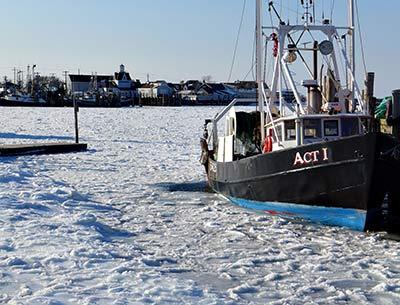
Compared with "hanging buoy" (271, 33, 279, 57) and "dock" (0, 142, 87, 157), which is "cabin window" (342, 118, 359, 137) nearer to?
"hanging buoy" (271, 33, 279, 57)

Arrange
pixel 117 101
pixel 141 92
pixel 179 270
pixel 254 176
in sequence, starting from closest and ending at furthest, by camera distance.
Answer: pixel 179 270, pixel 254 176, pixel 117 101, pixel 141 92

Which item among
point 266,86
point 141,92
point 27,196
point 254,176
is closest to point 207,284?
point 254,176

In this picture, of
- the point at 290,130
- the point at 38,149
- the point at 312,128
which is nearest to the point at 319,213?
the point at 312,128

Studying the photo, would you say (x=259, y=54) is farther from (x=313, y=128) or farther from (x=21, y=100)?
(x=21, y=100)

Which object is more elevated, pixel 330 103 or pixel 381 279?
pixel 330 103

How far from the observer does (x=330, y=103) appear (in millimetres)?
13188

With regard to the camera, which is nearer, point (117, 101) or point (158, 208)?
point (158, 208)

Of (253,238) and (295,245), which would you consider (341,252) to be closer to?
(295,245)

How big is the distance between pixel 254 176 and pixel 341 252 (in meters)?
3.77

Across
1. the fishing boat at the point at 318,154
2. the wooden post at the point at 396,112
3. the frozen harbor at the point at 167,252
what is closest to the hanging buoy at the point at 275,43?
the fishing boat at the point at 318,154

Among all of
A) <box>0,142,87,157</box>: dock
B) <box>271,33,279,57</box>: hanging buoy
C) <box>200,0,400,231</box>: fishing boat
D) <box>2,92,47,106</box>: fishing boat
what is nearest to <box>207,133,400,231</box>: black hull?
<box>200,0,400,231</box>: fishing boat

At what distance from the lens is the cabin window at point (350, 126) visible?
12.9 meters

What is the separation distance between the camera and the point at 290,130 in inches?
515

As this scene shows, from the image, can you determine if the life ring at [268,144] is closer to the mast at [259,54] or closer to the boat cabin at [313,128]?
the boat cabin at [313,128]
